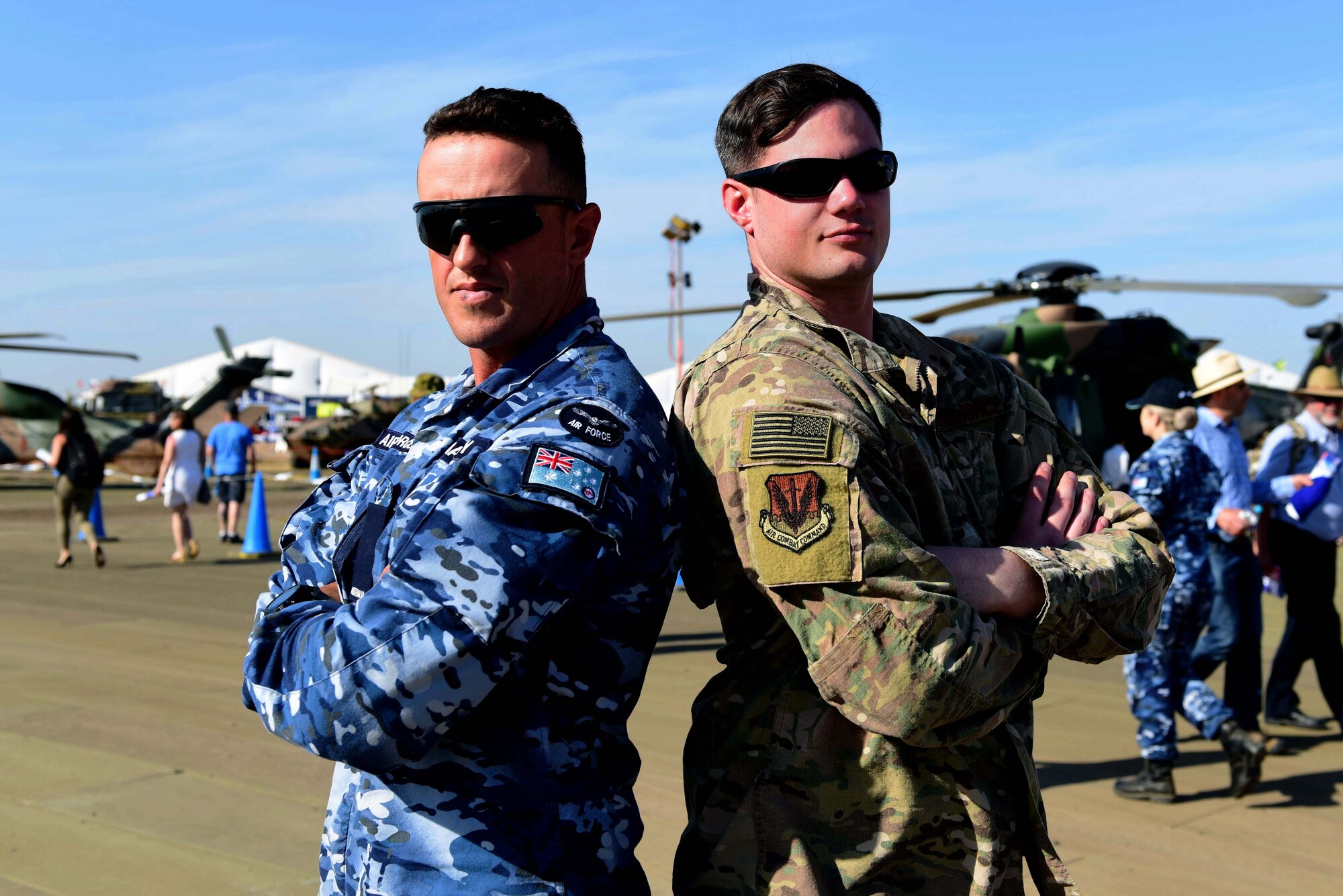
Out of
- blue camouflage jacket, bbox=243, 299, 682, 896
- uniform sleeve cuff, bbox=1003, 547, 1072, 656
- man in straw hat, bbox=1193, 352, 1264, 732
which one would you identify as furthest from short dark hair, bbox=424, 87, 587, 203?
man in straw hat, bbox=1193, 352, 1264, 732

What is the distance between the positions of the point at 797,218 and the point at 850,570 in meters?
0.69

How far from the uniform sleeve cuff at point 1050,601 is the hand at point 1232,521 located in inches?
203

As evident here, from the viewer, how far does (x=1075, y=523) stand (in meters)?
2.24

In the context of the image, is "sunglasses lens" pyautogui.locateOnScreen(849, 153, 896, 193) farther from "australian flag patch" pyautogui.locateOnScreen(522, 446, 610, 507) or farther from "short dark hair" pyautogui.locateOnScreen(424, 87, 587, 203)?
"australian flag patch" pyautogui.locateOnScreen(522, 446, 610, 507)

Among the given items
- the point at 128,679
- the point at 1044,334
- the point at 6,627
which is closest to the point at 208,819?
the point at 128,679

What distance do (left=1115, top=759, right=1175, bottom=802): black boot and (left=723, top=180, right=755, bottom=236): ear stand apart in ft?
14.3

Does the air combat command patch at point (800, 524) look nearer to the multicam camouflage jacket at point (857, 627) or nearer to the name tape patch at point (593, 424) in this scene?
the multicam camouflage jacket at point (857, 627)

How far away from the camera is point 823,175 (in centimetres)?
217

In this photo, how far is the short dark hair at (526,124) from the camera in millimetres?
1998

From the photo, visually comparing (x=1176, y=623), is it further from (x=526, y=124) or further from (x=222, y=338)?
(x=222, y=338)

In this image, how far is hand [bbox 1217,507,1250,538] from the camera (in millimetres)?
6637

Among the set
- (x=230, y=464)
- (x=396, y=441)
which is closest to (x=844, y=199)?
(x=396, y=441)

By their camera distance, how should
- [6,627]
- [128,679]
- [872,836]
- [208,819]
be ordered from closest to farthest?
[872,836], [208,819], [128,679], [6,627]

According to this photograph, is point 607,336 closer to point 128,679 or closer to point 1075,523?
point 1075,523
